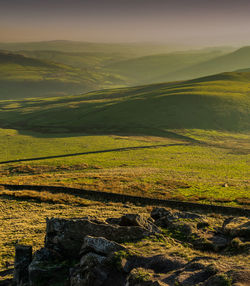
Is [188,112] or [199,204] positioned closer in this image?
[199,204]

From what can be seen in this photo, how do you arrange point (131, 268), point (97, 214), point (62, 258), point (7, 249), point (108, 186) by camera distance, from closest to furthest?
point (131, 268)
point (62, 258)
point (7, 249)
point (97, 214)
point (108, 186)

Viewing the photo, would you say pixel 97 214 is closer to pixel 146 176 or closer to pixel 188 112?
pixel 146 176

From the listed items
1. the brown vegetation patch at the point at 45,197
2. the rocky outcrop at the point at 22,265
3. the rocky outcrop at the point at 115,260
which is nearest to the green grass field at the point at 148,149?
the brown vegetation patch at the point at 45,197

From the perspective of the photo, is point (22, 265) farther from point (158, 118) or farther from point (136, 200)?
point (158, 118)

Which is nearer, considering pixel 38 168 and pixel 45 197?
pixel 45 197

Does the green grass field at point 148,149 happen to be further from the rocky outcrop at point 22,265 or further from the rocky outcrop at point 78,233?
the rocky outcrop at point 22,265

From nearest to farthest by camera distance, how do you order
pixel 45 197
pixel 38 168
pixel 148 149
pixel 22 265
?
pixel 22 265 < pixel 45 197 < pixel 38 168 < pixel 148 149

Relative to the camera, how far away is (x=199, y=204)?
49000mm

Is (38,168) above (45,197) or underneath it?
underneath

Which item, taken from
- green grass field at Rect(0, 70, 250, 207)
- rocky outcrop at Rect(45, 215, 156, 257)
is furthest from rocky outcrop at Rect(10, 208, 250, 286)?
green grass field at Rect(0, 70, 250, 207)

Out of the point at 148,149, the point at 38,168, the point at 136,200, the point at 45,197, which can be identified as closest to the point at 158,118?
the point at 148,149

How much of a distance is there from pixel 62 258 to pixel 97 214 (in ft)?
71.0

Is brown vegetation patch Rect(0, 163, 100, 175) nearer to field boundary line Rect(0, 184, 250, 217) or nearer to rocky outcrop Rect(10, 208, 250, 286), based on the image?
field boundary line Rect(0, 184, 250, 217)

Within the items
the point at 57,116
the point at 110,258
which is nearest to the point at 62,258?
the point at 110,258
